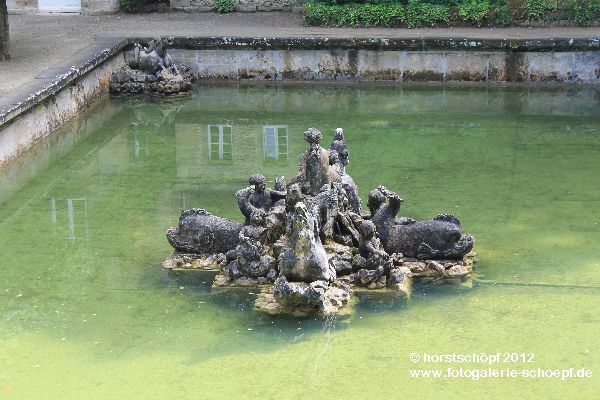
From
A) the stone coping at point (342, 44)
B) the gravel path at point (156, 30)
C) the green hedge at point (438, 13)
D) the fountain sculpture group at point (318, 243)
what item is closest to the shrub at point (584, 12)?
the green hedge at point (438, 13)

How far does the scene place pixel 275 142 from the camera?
17.4m

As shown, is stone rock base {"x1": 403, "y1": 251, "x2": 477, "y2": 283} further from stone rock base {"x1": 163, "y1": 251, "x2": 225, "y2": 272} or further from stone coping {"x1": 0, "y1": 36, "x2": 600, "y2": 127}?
stone coping {"x1": 0, "y1": 36, "x2": 600, "y2": 127}

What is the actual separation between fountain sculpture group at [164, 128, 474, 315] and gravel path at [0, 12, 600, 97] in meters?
7.73

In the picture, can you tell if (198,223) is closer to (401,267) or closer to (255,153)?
(401,267)

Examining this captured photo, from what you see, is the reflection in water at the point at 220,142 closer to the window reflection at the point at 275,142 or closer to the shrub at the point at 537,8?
the window reflection at the point at 275,142

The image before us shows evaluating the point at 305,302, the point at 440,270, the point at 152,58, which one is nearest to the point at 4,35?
the point at 152,58

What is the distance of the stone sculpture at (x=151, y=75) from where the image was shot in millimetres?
20438

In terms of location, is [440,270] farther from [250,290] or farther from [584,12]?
[584,12]

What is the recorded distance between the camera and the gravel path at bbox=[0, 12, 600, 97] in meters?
20.5

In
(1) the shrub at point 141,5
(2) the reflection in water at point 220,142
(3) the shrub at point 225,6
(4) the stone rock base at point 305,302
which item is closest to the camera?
(4) the stone rock base at point 305,302

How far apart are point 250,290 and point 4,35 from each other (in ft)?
31.9

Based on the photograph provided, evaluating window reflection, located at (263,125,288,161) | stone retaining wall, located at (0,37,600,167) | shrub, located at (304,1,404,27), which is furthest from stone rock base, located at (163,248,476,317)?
shrub, located at (304,1,404,27)

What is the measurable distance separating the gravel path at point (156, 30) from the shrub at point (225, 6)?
10.6 inches

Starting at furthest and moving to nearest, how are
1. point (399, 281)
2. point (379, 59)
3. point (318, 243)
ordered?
point (379, 59) < point (399, 281) < point (318, 243)
